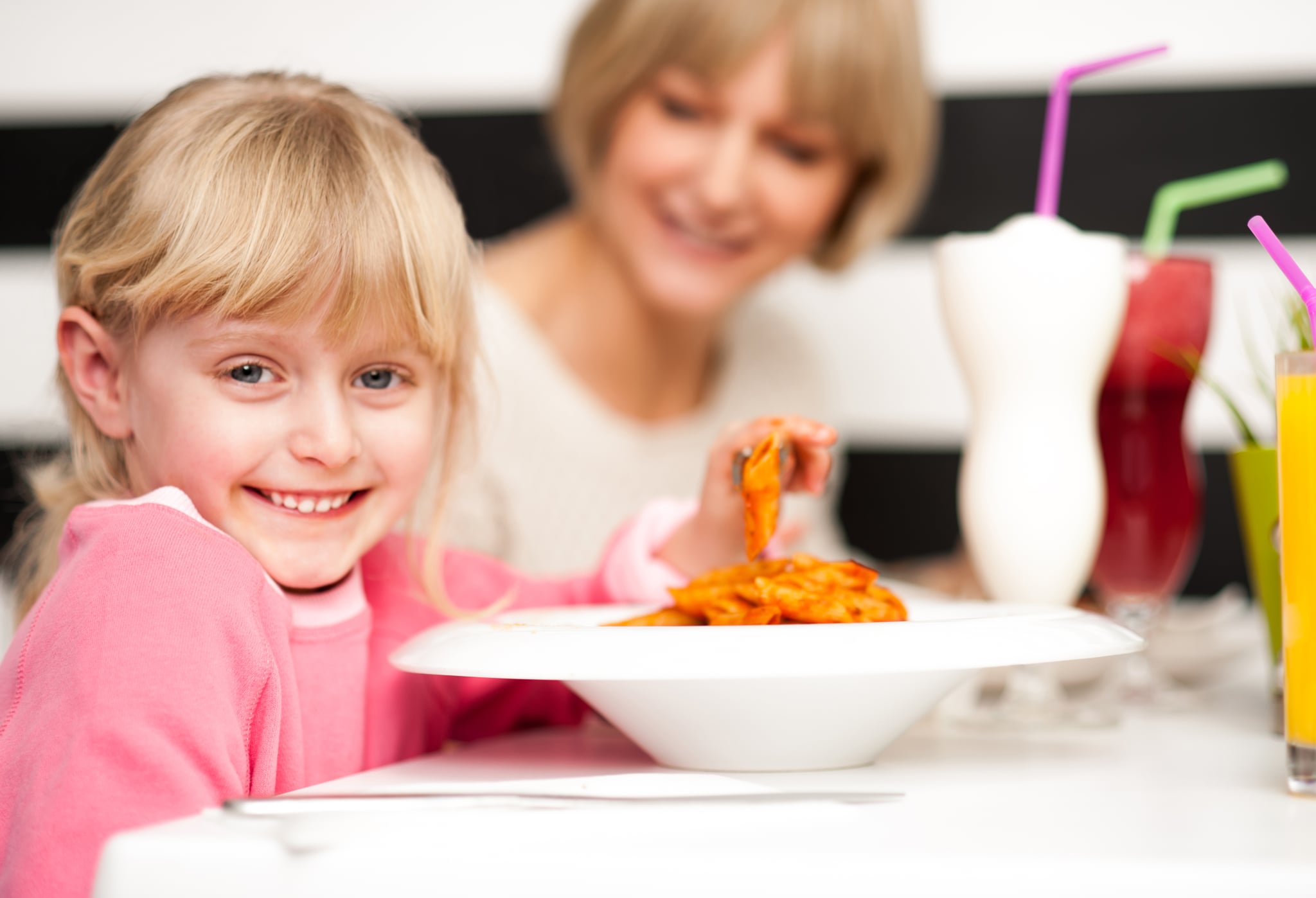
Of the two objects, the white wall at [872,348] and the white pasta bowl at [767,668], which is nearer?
the white pasta bowl at [767,668]

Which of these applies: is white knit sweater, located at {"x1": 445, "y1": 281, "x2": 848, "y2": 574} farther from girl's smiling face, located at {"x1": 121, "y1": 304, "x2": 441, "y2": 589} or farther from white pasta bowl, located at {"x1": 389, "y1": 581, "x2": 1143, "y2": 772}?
white pasta bowl, located at {"x1": 389, "y1": 581, "x2": 1143, "y2": 772}

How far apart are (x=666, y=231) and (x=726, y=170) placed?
0.48 feet

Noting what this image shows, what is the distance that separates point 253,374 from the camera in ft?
2.45

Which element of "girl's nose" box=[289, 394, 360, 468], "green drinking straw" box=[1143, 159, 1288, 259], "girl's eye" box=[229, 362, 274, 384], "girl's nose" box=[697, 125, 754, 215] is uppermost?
"girl's nose" box=[697, 125, 754, 215]

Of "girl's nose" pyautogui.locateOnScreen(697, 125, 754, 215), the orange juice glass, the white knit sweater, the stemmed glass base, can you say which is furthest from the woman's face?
the orange juice glass

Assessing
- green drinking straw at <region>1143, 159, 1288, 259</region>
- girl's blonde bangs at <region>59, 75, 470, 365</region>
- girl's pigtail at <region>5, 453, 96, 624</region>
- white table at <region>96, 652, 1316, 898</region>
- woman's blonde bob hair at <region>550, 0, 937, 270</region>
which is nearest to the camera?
white table at <region>96, 652, 1316, 898</region>

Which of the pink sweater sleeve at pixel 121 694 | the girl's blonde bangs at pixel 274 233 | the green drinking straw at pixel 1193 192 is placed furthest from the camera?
the green drinking straw at pixel 1193 192

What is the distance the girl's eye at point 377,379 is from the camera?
2.59 ft

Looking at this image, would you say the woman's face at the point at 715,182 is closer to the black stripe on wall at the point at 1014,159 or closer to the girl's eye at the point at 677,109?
the girl's eye at the point at 677,109

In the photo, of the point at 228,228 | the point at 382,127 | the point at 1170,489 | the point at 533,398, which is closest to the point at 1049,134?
the point at 1170,489

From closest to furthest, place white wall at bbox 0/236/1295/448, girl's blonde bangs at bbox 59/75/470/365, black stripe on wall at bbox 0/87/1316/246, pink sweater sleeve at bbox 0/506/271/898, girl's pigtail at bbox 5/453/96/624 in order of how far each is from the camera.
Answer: pink sweater sleeve at bbox 0/506/271/898, girl's blonde bangs at bbox 59/75/470/365, girl's pigtail at bbox 5/453/96/624, black stripe on wall at bbox 0/87/1316/246, white wall at bbox 0/236/1295/448

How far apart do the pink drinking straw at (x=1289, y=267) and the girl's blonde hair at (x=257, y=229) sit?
480mm

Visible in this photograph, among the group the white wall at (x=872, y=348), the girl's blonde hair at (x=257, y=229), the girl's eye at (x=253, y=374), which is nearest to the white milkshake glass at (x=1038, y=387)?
the girl's blonde hair at (x=257, y=229)

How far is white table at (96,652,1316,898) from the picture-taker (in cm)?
45
